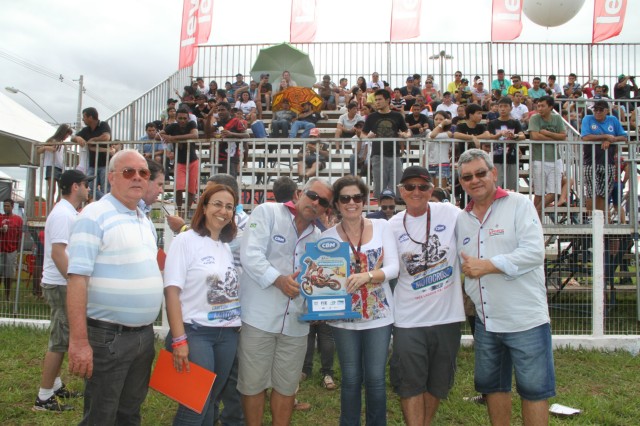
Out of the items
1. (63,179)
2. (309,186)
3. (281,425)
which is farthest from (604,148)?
(63,179)

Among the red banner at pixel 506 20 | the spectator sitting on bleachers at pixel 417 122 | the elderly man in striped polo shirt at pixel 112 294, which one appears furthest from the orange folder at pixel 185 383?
the red banner at pixel 506 20

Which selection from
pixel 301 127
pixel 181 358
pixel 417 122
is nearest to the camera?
pixel 181 358

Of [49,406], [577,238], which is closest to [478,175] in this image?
[49,406]

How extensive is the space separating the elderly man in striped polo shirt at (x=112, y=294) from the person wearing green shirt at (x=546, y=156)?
19.9 ft

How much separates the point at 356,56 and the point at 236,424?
15.9 metres

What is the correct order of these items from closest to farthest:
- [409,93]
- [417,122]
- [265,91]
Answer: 1. [417,122]
2. [409,93]
3. [265,91]

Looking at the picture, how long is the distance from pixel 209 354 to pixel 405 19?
16837 millimetres

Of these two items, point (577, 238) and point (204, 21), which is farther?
point (204, 21)

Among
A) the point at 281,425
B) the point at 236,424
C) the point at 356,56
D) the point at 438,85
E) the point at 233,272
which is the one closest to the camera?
the point at 233,272

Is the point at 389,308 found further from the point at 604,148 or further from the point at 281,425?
the point at 604,148

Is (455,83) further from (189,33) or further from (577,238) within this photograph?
(189,33)

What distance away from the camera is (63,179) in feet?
15.9

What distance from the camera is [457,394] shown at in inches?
201

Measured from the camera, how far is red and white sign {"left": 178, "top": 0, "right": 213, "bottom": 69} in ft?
58.3
